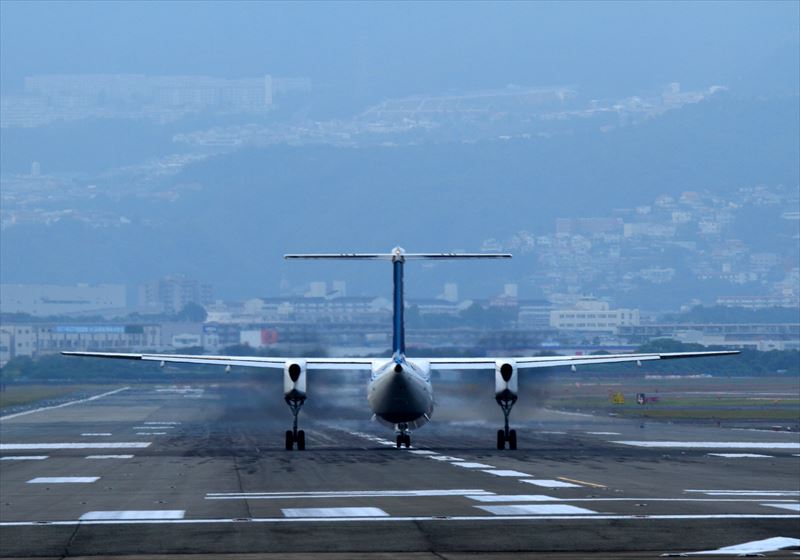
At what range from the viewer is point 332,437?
6072 centimetres

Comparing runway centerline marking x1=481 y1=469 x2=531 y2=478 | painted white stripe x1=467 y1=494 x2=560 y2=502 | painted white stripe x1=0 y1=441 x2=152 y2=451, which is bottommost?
painted white stripe x1=467 y1=494 x2=560 y2=502

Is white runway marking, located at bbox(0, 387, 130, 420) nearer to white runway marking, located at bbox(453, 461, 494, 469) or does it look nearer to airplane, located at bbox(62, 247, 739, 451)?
airplane, located at bbox(62, 247, 739, 451)

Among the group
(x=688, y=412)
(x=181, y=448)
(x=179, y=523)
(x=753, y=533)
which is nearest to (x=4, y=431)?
(x=181, y=448)

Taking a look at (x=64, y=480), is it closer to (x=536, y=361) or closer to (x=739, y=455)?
(x=536, y=361)

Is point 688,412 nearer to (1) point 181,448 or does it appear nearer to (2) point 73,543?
(1) point 181,448

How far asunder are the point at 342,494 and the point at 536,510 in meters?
5.40

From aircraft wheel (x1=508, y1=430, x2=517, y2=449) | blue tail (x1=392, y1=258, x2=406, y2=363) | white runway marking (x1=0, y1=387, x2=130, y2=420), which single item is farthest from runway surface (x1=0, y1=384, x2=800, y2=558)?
white runway marking (x1=0, y1=387, x2=130, y2=420)

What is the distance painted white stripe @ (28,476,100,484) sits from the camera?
126ft

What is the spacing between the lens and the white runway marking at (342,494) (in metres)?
33.1

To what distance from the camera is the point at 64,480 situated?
128 ft

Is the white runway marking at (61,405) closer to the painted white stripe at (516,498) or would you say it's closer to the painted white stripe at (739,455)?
the painted white stripe at (739,455)

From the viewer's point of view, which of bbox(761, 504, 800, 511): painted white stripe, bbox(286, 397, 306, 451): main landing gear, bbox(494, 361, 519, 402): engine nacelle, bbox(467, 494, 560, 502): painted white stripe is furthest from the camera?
Result: bbox(286, 397, 306, 451): main landing gear

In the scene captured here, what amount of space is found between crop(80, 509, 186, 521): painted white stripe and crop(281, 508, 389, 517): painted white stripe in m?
1.92

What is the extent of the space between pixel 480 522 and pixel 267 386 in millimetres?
36537
